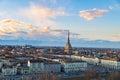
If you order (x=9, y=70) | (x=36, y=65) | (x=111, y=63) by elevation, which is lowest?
(x=9, y=70)

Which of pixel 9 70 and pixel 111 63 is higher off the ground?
pixel 111 63

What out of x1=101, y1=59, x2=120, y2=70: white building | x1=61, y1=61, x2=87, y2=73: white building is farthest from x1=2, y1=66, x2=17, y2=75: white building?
x1=101, y1=59, x2=120, y2=70: white building

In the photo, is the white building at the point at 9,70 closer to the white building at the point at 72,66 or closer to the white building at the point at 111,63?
the white building at the point at 72,66

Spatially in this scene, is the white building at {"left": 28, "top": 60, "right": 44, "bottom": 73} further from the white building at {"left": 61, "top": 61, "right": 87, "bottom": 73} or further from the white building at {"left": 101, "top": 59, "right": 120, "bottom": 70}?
the white building at {"left": 101, "top": 59, "right": 120, "bottom": 70}

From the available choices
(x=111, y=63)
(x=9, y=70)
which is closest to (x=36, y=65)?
(x=9, y=70)

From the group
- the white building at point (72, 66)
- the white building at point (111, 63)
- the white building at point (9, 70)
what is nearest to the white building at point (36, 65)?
the white building at point (9, 70)

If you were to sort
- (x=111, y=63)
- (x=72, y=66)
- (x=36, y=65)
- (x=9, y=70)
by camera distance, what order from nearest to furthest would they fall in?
(x=9, y=70) → (x=36, y=65) → (x=72, y=66) → (x=111, y=63)

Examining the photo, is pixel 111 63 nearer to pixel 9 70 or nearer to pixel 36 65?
pixel 36 65

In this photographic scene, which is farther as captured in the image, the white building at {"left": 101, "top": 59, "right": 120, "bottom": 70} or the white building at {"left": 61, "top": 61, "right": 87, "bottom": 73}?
the white building at {"left": 101, "top": 59, "right": 120, "bottom": 70}

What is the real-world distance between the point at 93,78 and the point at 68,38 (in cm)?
3650

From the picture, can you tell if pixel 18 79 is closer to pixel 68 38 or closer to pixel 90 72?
pixel 90 72

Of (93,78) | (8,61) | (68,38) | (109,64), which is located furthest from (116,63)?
(68,38)

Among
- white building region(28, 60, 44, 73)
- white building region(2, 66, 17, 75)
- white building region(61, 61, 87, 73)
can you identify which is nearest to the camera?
white building region(2, 66, 17, 75)

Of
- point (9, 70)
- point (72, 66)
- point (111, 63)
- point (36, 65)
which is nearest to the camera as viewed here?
point (9, 70)
